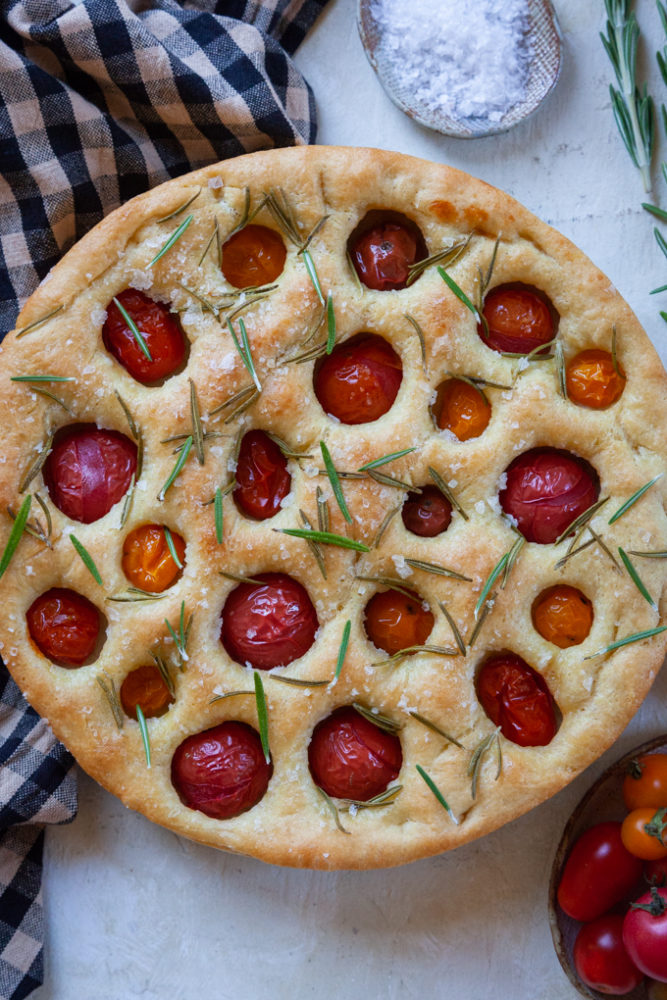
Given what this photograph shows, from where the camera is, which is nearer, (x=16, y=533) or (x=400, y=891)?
(x=16, y=533)

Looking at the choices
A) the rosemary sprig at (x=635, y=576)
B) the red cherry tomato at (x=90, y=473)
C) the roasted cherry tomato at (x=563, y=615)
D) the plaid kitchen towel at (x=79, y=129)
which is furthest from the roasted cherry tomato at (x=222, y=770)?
the rosemary sprig at (x=635, y=576)

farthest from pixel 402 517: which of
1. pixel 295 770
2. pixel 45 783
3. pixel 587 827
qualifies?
pixel 45 783

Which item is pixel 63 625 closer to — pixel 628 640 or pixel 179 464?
pixel 179 464

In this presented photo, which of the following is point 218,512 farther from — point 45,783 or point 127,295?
point 45,783

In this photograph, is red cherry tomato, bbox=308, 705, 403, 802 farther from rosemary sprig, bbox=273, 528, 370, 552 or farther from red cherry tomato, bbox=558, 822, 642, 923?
red cherry tomato, bbox=558, 822, 642, 923

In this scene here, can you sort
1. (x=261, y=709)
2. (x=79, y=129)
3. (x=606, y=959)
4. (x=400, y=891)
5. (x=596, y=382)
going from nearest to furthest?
(x=261, y=709) → (x=596, y=382) → (x=606, y=959) → (x=79, y=129) → (x=400, y=891)

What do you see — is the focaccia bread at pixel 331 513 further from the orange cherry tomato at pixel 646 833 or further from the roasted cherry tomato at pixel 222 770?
the orange cherry tomato at pixel 646 833

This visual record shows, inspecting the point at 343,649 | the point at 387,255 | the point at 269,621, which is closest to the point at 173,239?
the point at 387,255
